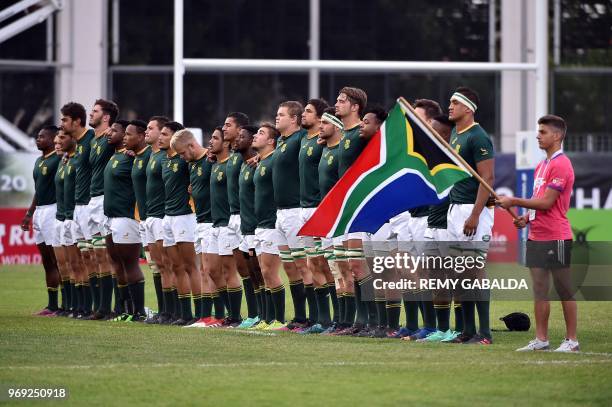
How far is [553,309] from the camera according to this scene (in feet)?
63.2

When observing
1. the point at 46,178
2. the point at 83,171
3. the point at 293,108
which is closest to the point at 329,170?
the point at 293,108

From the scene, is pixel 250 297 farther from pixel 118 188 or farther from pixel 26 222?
pixel 26 222

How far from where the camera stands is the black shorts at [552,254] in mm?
12789

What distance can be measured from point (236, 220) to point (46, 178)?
3.66m

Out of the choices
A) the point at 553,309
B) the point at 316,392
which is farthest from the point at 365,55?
the point at 316,392

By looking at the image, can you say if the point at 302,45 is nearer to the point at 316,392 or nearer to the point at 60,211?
the point at 60,211

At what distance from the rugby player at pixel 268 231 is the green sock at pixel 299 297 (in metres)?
0.20

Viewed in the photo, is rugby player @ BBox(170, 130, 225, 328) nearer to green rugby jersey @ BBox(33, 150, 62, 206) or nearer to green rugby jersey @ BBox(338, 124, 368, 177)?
green rugby jersey @ BBox(338, 124, 368, 177)

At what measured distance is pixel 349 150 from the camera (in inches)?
585

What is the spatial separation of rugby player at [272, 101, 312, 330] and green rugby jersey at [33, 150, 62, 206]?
168 inches

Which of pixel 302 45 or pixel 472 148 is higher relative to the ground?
pixel 302 45

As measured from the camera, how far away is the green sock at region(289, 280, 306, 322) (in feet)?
52.0

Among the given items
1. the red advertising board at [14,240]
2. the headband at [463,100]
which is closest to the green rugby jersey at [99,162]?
the headband at [463,100]

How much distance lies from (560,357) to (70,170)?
8.20 metres
